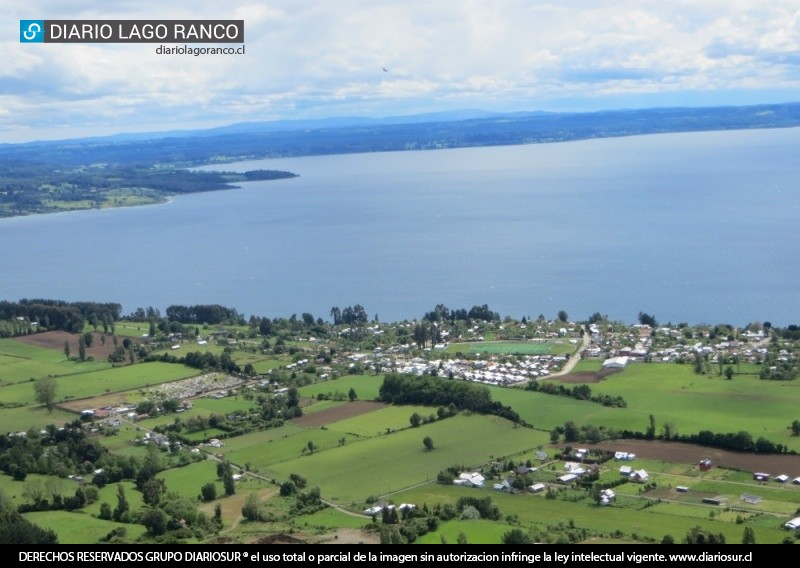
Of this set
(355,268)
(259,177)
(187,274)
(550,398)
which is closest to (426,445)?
(550,398)

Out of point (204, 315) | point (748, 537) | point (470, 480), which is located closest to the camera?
point (748, 537)

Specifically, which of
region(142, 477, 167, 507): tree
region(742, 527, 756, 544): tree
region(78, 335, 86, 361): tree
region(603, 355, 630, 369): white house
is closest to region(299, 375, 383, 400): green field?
region(603, 355, 630, 369): white house

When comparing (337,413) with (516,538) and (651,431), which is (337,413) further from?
(516,538)

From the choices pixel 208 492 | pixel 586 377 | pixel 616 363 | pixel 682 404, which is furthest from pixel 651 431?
pixel 208 492

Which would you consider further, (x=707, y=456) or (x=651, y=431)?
(x=651, y=431)

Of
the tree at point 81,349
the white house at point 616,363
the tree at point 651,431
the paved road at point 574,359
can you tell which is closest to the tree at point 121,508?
the tree at point 651,431

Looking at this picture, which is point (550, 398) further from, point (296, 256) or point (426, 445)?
point (296, 256)

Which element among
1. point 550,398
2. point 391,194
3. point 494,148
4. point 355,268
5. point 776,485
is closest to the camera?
point 776,485

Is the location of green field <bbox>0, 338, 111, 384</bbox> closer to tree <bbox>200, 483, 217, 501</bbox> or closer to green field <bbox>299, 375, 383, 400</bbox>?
green field <bbox>299, 375, 383, 400</bbox>
